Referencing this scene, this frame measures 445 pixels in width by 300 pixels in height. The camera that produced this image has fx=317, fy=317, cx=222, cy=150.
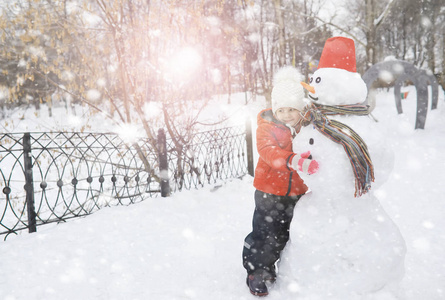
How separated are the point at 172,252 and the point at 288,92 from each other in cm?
192

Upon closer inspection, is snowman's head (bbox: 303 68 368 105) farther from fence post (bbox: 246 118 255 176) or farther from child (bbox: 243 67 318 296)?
fence post (bbox: 246 118 255 176)

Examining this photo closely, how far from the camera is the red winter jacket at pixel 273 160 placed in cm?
211

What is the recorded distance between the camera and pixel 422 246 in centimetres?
299

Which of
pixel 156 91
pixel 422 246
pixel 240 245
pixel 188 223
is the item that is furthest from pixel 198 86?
pixel 422 246

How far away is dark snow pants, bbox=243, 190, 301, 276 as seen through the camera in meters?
2.29

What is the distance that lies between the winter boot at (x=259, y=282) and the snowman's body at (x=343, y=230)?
348mm

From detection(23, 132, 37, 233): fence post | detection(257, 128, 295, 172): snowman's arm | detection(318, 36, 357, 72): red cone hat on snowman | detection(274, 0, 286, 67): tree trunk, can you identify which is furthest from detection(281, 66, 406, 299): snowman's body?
detection(274, 0, 286, 67): tree trunk

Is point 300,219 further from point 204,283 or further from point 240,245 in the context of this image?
point 240,245

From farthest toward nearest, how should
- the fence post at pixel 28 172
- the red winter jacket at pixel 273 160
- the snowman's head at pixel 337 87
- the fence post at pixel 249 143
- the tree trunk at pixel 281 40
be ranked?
the tree trunk at pixel 281 40 < the fence post at pixel 249 143 < the fence post at pixel 28 172 < the red winter jacket at pixel 273 160 < the snowman's head at pixel 337 87

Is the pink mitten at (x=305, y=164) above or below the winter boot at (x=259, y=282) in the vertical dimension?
above

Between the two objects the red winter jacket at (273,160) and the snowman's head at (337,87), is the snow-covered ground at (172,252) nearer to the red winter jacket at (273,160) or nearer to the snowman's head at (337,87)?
the snowman's head at (337,87)

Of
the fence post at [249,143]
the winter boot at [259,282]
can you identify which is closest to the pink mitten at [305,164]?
the winter boot at [259,282]

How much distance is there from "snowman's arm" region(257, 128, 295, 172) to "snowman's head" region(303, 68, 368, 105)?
39cm

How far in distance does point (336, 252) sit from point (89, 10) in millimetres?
4606
